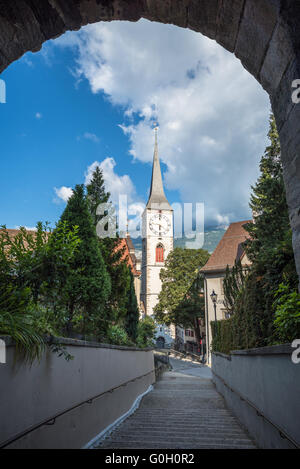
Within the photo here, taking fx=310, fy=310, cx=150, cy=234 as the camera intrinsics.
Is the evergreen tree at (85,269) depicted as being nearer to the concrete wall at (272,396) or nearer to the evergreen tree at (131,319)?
the concrete wall at (272,396)

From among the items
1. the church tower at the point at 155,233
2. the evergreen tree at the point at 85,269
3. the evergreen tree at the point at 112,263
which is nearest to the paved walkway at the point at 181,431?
the evergreen tree at the point at 85,269

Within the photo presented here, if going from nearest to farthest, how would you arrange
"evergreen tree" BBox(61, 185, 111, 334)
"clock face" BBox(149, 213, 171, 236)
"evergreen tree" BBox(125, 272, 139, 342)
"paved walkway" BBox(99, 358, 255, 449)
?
1. "paved walkway" BBox(99, 358, 255, 449)
2. "evergreen tree" BBox(61, 185, 111, 334)
3. "evergreen tree" BBox(125, 272, 139, 342)
4. "clock face" BBox(149, 213, 171, 236)

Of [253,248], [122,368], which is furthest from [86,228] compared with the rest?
[253,248]

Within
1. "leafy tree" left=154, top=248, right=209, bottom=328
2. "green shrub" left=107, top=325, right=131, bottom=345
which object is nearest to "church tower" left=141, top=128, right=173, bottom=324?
"leafy tree" left=154, top=248, right=209, bottom=328

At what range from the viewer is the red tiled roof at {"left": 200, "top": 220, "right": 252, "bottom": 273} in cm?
2611

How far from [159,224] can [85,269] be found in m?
54.6

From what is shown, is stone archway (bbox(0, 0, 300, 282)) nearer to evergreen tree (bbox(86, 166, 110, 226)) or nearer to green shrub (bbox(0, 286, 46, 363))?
green shrub (bbox(0, 286, 46, 363))

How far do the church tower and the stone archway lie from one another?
174ft

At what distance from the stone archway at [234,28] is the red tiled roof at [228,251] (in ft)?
76.2

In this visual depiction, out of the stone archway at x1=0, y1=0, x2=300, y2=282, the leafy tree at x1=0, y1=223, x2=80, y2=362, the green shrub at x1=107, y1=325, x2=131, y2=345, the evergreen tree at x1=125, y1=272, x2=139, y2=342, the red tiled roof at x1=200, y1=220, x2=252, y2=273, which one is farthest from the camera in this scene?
the red tiled roof at x1=200, y1=220, x2=252, y2=273

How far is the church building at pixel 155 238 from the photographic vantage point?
55338 mm

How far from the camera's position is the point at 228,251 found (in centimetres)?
2719

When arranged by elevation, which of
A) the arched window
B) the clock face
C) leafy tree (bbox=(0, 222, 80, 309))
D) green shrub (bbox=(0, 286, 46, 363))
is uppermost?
the clock face

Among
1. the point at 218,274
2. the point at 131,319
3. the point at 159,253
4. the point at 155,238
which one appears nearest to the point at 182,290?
the point at 218,274
